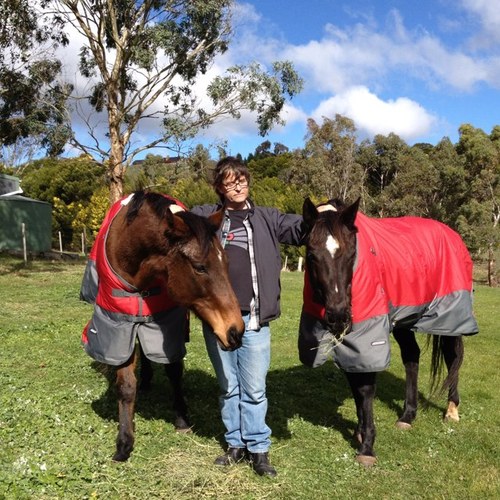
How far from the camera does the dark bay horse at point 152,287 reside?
9.31 feet

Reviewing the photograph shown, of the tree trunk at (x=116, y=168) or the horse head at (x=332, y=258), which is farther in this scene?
the tree trunk at (x=116, y=168)

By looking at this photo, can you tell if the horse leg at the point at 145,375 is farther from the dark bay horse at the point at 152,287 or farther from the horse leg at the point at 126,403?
the horse leg at the point at 126,403

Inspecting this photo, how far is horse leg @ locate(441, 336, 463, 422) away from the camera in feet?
15.2

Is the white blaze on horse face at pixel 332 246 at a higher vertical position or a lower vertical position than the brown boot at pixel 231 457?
higher

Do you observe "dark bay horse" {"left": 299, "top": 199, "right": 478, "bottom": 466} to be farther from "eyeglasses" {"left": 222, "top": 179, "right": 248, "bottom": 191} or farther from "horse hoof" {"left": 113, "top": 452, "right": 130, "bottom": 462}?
"horse hoof" {"left": 113, "top": 452, "right": 130, "bottom": 462}

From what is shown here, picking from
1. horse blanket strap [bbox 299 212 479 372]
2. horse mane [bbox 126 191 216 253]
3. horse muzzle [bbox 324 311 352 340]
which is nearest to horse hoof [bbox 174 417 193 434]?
horse blanket strap [bbox 299 212 479 372]

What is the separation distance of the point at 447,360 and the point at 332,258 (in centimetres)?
252

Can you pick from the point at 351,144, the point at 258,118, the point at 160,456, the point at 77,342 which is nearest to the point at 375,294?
the point at 160,456

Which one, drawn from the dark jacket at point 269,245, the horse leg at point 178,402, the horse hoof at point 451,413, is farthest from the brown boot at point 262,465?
the horse hoof at point 451,413

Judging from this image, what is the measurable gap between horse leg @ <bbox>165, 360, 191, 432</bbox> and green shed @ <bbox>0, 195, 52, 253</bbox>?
22.8 meters

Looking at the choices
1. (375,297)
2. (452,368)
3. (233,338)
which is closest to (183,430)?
(233,338)

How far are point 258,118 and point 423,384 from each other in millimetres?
15947

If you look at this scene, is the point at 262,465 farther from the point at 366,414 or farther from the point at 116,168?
the point at 116,168

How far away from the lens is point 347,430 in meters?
4.25
